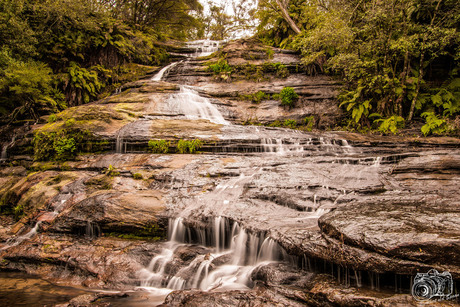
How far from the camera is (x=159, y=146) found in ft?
27.9

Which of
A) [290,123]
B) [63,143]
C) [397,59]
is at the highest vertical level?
[397,59]

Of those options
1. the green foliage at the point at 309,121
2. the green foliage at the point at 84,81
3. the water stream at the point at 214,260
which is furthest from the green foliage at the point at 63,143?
the green foliage at the point at 309,121

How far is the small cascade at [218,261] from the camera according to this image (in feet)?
13.4

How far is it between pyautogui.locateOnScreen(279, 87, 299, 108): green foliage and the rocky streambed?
3.87 meters

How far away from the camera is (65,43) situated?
1332 centimetres

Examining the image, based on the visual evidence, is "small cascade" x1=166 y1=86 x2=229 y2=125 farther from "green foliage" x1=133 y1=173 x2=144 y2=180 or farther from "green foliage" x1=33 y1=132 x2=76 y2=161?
"green foliage" x1=133 y1=173 x2=144 y2=180

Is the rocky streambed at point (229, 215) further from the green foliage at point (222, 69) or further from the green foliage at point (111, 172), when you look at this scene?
the green foliage at point (222, 69)

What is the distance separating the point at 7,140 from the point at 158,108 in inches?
254

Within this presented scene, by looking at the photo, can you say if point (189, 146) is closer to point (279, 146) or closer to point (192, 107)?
point (279, 146)

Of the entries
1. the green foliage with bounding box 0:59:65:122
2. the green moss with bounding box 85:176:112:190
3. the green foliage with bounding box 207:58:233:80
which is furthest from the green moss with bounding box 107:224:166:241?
the green foliage with bounding box 207:58:233:80

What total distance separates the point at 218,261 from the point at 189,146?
486 centimetres

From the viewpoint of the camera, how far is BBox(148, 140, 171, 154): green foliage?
333 inches

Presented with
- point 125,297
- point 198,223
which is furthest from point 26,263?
point 198,223

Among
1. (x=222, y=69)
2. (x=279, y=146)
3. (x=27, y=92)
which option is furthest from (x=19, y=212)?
(x=222, y=69)
